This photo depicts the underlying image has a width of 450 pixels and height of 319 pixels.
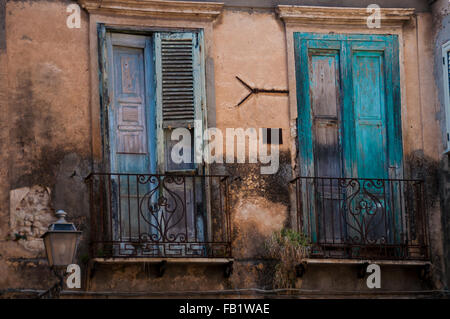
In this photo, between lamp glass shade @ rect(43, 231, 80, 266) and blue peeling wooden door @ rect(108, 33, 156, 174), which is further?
blue peeling wooden door @ rect(108, 33, 156, 174)

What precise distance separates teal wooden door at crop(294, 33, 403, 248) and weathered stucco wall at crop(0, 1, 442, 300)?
18 cm

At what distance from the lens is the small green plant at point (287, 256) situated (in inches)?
541

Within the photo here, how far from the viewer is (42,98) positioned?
13.6 meters

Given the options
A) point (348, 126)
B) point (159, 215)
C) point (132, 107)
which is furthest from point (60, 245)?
point (348, 126)

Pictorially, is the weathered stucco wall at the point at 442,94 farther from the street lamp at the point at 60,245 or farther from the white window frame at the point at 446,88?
the street lamp at the point at 60,245

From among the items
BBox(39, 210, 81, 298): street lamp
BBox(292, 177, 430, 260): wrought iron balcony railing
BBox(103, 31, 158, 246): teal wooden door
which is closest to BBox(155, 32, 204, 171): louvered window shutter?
BBox(103, 31, 158, 246): teal wooden door

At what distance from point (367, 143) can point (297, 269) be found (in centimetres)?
177

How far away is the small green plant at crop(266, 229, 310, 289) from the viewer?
13.8 metres

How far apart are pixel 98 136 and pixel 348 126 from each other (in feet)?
9.39

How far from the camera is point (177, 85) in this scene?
14109 millimetres

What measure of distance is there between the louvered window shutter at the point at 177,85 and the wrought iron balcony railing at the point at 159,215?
1.01 feet

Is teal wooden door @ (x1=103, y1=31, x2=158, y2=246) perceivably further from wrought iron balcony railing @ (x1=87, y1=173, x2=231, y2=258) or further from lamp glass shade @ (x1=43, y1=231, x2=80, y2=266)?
lamp glass shade @ (x1=43, y1=231, x2=80, y2=266)
